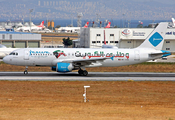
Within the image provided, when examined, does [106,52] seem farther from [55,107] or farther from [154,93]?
[55,107]

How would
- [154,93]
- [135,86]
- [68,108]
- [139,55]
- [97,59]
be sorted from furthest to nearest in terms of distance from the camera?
1. [139,55]
2. [97,59]
3. [135,86]
4. [154,93]
5. [68,108]

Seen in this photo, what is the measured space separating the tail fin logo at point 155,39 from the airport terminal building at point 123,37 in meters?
57.3

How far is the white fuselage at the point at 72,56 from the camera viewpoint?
39781 mm

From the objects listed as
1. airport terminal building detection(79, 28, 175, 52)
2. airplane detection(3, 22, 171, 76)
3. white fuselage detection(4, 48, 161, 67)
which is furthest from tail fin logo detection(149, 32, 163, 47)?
airport terminal building detection(79, 28, 175, 52)

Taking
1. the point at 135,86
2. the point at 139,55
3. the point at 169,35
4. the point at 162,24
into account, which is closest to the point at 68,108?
the point at 135,86

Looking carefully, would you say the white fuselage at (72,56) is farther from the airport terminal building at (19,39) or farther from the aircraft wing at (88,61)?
the airport terminal building at (19,39)

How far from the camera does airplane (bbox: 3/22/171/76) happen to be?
3975 cm

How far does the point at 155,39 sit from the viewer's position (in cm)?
4334

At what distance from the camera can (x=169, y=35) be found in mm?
101125

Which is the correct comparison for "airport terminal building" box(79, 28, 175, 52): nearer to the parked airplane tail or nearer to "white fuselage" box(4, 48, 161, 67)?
the parked airplane tail

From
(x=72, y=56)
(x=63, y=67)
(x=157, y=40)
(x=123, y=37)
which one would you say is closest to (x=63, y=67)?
(x=63, y=67)

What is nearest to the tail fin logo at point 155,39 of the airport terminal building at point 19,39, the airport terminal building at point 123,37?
the airport terminal building at point 123,37

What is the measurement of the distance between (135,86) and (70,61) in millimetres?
11033

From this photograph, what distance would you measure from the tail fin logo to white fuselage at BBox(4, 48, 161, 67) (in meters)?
1.24
